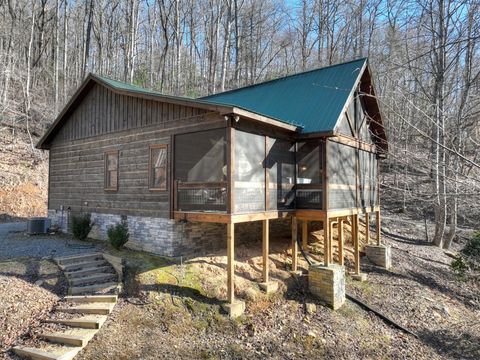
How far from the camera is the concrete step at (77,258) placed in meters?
8.96

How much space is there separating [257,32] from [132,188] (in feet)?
69.2

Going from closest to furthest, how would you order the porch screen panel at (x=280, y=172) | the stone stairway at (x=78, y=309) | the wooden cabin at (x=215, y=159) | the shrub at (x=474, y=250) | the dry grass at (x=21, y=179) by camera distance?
the stone stairway at (x=78, y=309)
the wooden cabin at (x=215, y=159)
the porch screen panel at (x=280, y=172)
the shrub at (x=474, y=250)
the dry grass at (x=21, y=179)

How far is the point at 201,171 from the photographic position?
44.1 ft

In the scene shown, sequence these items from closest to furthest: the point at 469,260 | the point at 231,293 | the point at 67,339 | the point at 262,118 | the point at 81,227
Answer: the point at 67,339 → the point at 231,293 → the point at 262,118 → the point at 81,227 → the point at 469,260

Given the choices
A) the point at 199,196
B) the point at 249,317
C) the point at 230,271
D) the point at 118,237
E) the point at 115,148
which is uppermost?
the point at 115,148

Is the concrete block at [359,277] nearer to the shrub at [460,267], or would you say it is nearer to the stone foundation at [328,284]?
the stone foundation at [328,284]

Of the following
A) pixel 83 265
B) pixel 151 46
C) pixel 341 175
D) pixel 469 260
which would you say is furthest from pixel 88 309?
pixel 151 46

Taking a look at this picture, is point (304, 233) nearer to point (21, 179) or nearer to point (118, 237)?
point (118, 237)

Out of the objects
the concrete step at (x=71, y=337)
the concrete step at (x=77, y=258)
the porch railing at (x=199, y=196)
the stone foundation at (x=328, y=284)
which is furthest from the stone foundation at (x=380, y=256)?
the concrete step at (x=71, y=337)

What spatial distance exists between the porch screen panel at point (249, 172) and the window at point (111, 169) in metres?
5.10

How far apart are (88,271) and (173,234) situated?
2.34 meters

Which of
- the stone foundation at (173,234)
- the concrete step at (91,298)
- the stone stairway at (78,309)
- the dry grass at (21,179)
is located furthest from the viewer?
the dry grass at (21,179)

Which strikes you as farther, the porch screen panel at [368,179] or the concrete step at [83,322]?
the porch screen panel at [368,179]

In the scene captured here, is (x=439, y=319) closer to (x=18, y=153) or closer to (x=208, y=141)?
(x=208, y=141)
